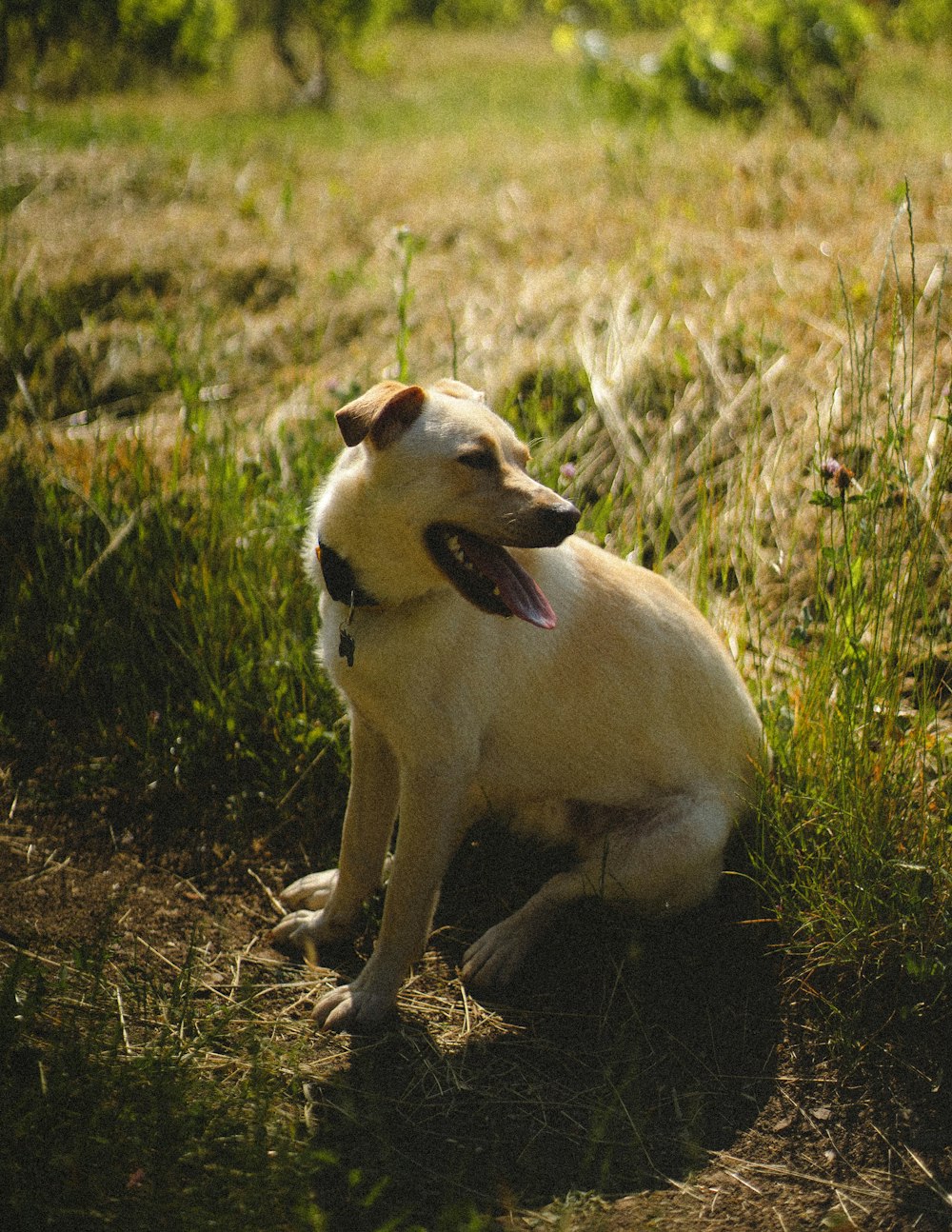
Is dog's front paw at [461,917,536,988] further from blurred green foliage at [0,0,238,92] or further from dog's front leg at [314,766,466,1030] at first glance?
blurred green foliage at [0,0,238,92]

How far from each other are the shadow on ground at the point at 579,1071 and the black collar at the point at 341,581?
98 centimetres

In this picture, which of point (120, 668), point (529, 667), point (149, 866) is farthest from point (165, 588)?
point (529, 667)

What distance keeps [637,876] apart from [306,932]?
871 mm

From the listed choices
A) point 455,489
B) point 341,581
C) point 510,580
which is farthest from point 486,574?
point 341,581

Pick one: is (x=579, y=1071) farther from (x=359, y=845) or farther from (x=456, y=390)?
(x=456, y=390)

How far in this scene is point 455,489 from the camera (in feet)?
7.63

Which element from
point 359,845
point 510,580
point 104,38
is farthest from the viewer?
point 104,38

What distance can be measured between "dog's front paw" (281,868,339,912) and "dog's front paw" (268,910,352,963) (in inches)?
2.4

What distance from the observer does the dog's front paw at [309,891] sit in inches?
117

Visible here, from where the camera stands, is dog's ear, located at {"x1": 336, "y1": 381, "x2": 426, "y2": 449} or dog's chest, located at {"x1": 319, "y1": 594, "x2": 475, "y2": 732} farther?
dog's chest, located at {"x1": 319, "y1": 594, "x2": 475, "y2": 732}

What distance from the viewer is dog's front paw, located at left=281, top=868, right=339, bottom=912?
297cm

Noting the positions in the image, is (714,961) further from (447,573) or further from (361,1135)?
(447,573)

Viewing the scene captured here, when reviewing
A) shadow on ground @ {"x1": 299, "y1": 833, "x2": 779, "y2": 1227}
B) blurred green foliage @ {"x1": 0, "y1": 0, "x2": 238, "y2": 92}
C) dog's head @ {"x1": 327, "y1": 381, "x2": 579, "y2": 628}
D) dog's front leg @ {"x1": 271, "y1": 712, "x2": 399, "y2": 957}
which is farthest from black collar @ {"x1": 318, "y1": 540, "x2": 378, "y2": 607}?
blurred green foliage @ {"x1": 0, "y1": 0, "x2": 238, "y2": 92}

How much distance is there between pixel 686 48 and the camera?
25.2ft
